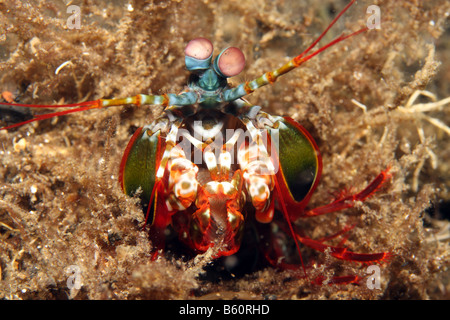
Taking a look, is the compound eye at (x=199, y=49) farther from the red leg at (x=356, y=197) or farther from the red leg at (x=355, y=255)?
the red leg at (x=355, y=255)

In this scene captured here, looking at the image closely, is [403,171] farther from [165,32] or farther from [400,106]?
[165,32]

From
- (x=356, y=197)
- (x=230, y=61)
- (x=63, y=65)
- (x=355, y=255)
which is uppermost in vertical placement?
(x=63, y=65)

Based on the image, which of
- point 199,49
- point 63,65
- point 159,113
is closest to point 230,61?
point 199,49

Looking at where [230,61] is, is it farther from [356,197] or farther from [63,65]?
[63,65]

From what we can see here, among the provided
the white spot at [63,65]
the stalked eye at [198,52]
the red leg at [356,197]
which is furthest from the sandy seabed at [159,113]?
the stalked eye at [198,52]

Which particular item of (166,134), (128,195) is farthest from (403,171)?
(128,195)
